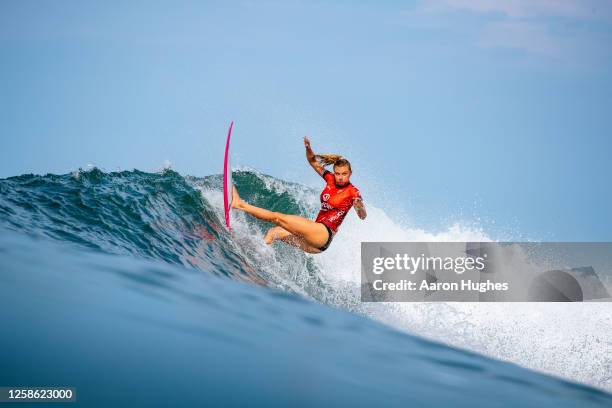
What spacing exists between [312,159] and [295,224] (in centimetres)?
95

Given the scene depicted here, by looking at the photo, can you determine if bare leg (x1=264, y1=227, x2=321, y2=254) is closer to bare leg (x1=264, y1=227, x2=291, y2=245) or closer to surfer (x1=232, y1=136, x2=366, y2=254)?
bare leg (x1=264, y1=227, x2=291, y2=245)

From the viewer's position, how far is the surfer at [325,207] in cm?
931

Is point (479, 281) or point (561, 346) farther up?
point (479, 281)

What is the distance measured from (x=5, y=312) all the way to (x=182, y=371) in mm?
1412

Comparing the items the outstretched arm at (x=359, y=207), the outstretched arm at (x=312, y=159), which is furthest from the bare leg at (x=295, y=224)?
the outstretched arm at (x=312, y=159)

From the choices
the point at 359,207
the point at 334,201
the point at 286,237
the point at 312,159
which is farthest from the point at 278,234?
the point at 359,207

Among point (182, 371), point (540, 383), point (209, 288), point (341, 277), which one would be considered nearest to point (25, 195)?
point (209, 288)

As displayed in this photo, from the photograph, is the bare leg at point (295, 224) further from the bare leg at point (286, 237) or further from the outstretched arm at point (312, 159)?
the outstretched arm at point (312, 159)

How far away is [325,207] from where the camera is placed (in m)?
9.46

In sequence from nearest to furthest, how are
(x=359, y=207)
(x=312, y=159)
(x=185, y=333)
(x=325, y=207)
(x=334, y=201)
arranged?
(x=185, y=333)
(x=359, y=207)
(x=334, y=201)
(x=325, y=207)
(x=312, y=159)

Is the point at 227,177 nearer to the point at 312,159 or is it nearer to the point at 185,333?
the point at 312,159

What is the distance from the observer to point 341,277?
12.0 meters

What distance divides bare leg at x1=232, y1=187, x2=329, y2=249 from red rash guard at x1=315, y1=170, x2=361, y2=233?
15cm

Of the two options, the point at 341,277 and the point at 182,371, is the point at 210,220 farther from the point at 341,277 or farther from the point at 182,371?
the point at 182,371
